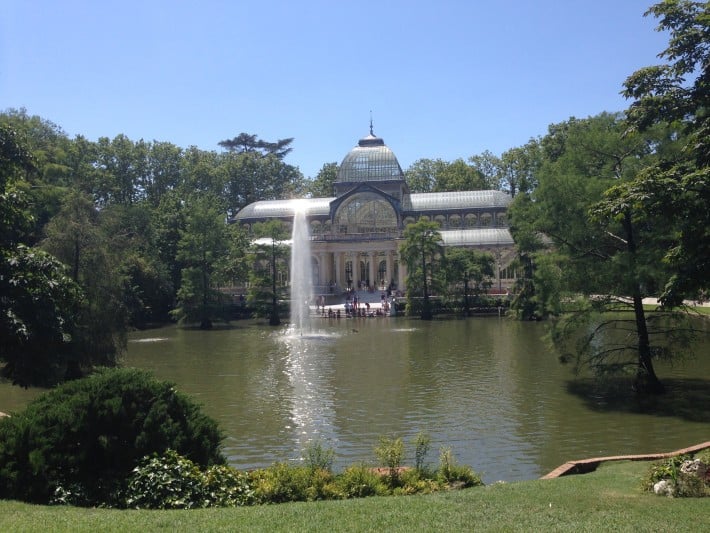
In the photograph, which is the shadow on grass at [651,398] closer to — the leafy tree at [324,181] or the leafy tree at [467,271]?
the leafy tree at [467,271]

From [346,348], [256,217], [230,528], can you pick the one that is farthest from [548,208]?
[256,217]

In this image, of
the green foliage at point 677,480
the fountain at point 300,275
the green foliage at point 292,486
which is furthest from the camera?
the fountain at point 300,275

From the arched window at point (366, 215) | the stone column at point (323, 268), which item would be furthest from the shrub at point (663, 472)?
the arched window at point (366, 215)

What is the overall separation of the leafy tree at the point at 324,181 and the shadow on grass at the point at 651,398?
80.1m

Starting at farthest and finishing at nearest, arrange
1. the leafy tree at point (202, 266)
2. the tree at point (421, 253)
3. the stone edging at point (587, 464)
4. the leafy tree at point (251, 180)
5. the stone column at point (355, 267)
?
the leafy tree at point (251, 180)
the stone column at point (355, 267)
the tree at point (421, 253)
the leafy tree at point (202, 266)
the stone edging at point (587, 464)

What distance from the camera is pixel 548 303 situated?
21641 millimetres

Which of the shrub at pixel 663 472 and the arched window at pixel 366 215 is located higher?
the arched window at pixel 366 215

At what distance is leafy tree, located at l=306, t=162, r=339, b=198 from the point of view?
328ft

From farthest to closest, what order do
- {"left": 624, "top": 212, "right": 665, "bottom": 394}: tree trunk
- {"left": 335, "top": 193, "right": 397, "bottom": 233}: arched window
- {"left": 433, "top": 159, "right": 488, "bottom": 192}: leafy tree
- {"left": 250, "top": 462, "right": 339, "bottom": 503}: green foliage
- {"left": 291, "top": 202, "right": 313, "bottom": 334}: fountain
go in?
{"left": 433, "top": 159, "right": 488, "bottom": 192}: leafy tree < {"left": 335, "top": 193, "right": 397, "bottom": 233}: arched window < {"left": 291, "top": 202, "right": 313, "bottom": 334}: fountain < {"left": 624, "top": 212, "right": 665, "bottom": 394}: tree trunk < {"left": 250, "top": 462, "right": 339, "bottom": 503}: green foliage

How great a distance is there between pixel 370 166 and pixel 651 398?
6272 centimetres

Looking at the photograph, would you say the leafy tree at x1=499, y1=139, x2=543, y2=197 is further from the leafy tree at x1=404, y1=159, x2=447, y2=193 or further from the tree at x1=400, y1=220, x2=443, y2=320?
the tree at x1=400, y1=220, x2=443, y2=320

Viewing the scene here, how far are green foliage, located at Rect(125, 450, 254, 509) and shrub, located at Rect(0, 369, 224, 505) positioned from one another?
276mm

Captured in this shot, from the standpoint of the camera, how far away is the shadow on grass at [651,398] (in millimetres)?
17453

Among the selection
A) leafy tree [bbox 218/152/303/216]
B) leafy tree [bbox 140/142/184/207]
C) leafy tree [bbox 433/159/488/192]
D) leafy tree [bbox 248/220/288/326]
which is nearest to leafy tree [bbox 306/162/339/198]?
leafy tree [bbox 218/152/303/216]
